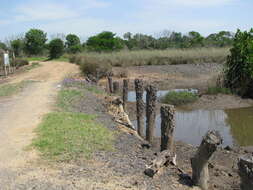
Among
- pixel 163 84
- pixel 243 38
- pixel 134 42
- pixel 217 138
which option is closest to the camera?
pixel 217 138

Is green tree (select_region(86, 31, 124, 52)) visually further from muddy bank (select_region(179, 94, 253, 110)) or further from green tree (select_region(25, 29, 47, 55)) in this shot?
muddy bank (select_region(179, 94, 253, 110))

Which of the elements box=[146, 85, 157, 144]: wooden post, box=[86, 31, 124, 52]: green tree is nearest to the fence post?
box=[146, 85, 157, 144]: wooden post

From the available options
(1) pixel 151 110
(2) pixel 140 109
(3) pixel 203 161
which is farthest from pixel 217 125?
(3) pixel 203 161

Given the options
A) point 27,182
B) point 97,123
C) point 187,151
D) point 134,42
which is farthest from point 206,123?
point 134,42

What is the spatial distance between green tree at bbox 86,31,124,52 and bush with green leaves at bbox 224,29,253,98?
36.1 metres

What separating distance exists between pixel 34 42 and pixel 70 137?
55.3 meters

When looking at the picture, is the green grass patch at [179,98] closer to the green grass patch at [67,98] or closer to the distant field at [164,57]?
the green grass patch at [67,98]

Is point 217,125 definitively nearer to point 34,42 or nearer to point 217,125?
point 217,125

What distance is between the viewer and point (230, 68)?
17469 millimetres

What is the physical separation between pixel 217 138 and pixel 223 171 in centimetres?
229

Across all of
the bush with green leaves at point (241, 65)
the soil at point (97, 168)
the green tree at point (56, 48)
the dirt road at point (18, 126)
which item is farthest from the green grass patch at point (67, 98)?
the green tree at point (56, 48)

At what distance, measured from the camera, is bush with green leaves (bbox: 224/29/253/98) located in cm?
1627

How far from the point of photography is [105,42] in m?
55.5

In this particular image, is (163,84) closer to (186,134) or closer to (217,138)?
(186,134)
